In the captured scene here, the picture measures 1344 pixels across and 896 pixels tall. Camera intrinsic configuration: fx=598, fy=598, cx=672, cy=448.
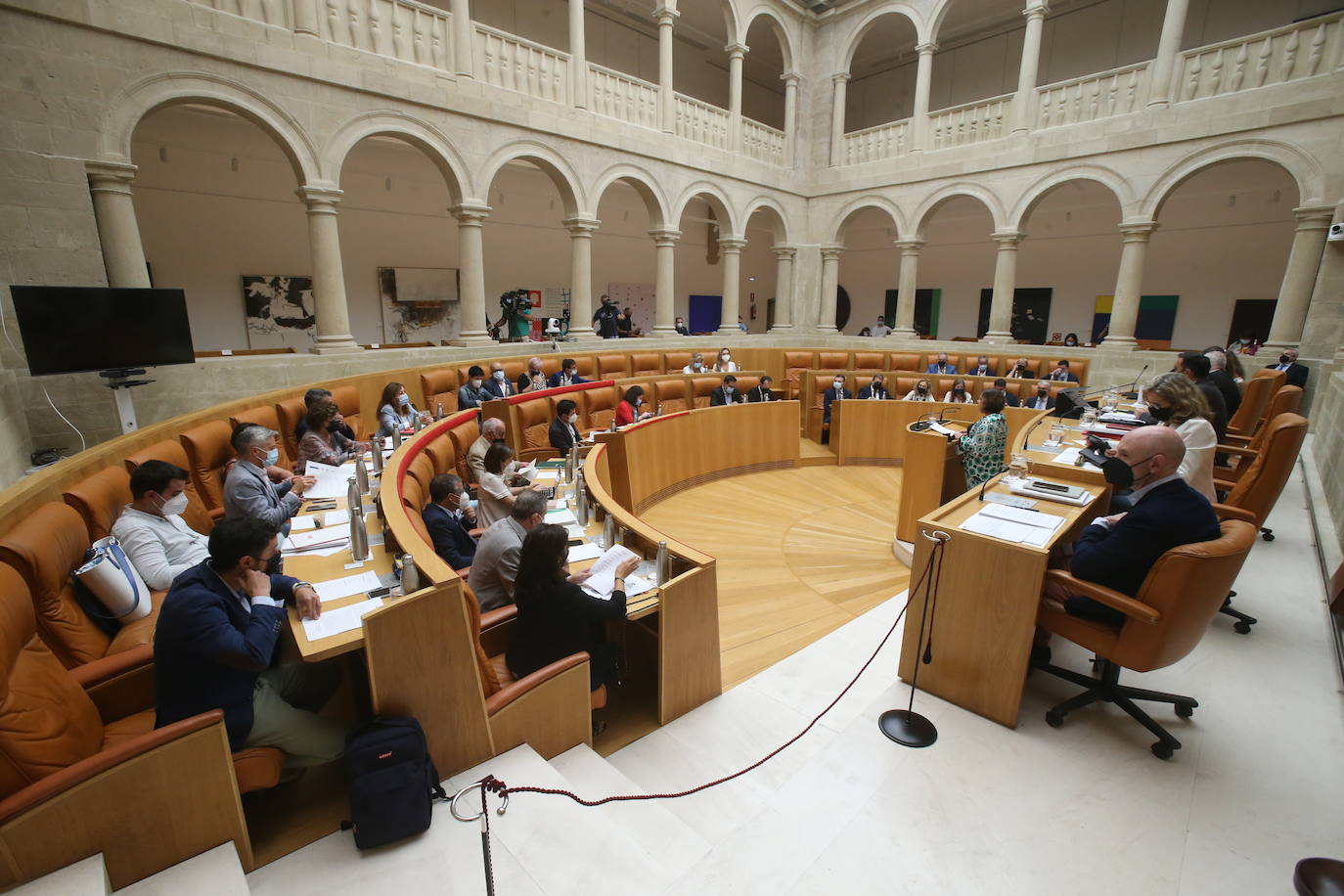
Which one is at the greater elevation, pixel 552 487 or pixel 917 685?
pixel 552 487

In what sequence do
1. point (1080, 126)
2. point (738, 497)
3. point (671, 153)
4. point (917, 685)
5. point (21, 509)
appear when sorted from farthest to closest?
point (671, 153) < point (1080, 126) < point (738, 497) < point (917, 685) < point (21, 509)

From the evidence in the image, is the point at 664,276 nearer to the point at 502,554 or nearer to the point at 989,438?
the point at 989,438

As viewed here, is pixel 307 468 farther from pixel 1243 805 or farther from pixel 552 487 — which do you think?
pixel 1243 805

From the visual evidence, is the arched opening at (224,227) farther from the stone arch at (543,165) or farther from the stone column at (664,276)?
the stone column at (664,276)

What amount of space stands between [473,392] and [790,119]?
11.0 meters

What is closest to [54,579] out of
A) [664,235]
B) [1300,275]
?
[664,235]

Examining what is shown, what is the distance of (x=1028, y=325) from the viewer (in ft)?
51.8

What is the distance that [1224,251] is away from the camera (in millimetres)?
12969

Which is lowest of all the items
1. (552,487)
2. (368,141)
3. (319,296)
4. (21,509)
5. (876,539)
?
(876,539)

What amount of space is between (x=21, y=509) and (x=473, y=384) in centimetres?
497

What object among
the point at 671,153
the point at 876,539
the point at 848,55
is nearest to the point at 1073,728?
the point at 876,539

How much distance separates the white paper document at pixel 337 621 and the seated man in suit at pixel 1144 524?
10.0ft

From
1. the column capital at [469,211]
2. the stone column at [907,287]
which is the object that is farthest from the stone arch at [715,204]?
the column capital at [469,211]

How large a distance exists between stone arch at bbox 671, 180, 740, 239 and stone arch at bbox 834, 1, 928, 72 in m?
4.35
